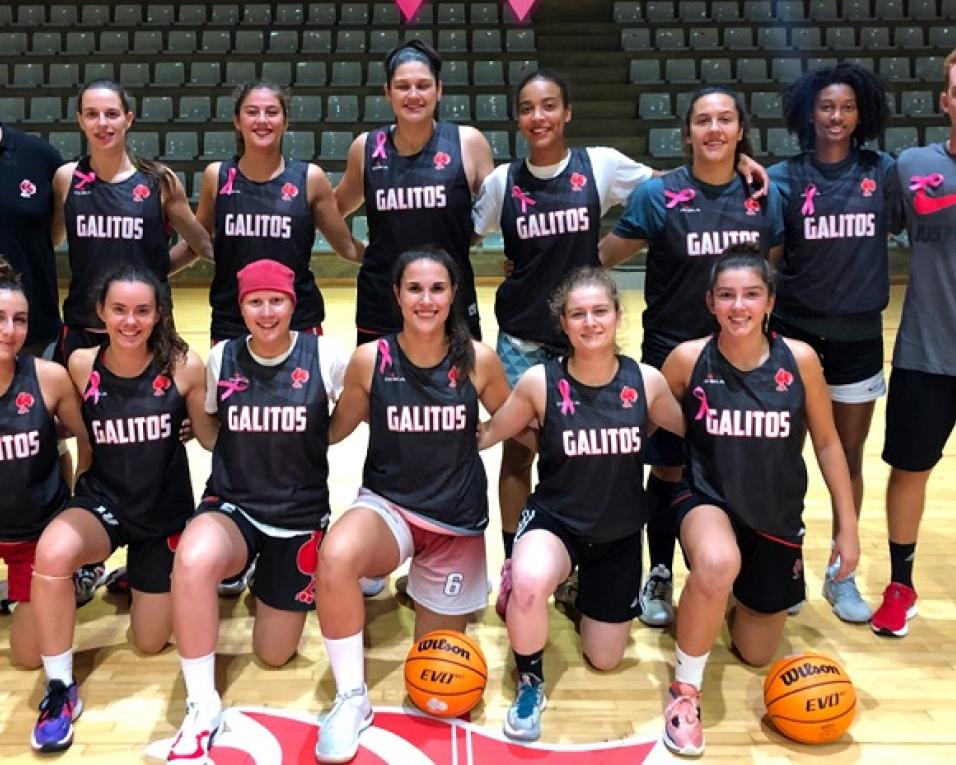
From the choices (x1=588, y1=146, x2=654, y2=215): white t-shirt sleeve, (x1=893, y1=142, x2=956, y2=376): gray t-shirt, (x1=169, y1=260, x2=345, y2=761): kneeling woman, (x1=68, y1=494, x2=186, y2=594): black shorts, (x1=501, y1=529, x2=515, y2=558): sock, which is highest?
(x1=588, y1=146, x2=654, y2=215): white t-shirt sleeve

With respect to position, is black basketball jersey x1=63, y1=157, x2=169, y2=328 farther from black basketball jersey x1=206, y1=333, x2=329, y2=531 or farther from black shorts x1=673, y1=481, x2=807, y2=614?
black shorts x1=673, y1=481, x2=807, y2=614

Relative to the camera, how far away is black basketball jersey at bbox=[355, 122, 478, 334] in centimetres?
302

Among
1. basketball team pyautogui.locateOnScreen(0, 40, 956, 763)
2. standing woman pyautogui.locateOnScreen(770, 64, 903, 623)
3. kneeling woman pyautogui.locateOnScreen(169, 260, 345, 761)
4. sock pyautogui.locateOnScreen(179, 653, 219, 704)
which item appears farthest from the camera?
standing woman pyautogui.locateOnScreen(770, 64, 903, 623)

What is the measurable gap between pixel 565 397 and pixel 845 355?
105cm

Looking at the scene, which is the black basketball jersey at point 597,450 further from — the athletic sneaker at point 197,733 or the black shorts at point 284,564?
the athletic sneaker at point 197,733

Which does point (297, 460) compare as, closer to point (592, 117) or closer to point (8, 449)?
point (8, 449)

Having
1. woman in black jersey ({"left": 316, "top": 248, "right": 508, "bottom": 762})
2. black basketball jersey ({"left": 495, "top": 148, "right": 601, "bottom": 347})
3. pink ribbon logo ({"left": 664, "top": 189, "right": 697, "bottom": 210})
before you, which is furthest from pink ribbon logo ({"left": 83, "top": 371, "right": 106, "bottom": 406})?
pink ribbon logo ({"left": 664, "top": 189, "right": 697, "bottom": 210})

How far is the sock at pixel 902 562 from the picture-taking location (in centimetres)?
296

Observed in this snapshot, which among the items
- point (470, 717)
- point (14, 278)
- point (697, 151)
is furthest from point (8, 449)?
point (697, 151)

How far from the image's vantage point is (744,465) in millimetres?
2551

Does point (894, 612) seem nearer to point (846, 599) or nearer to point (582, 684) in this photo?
point (846, 599)

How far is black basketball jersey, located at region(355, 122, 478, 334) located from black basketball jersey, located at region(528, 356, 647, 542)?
2.18 feet

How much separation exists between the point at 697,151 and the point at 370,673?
194 centimetres

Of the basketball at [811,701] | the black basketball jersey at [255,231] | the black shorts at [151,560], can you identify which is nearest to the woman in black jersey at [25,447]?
the black shorts at [151,560]
